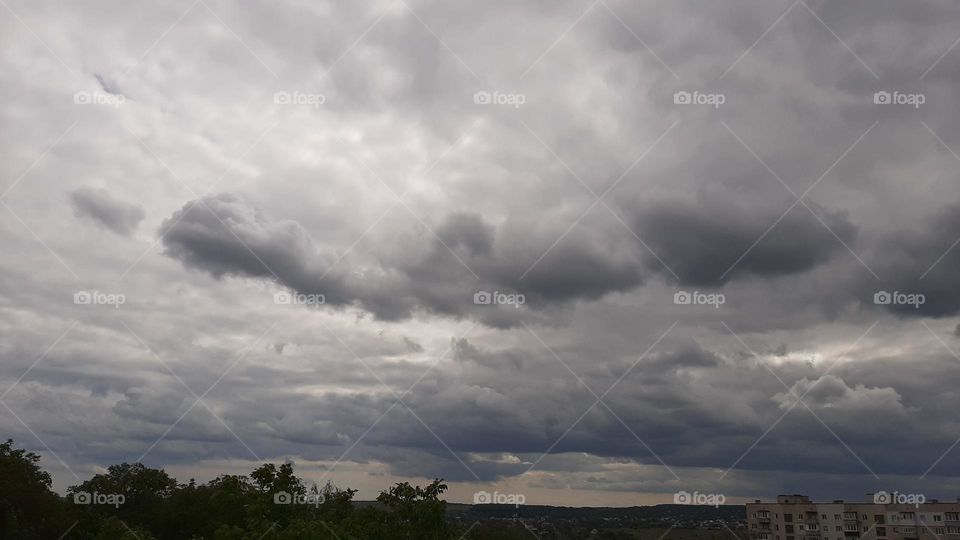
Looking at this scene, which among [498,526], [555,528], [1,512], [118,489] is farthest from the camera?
[555,528]

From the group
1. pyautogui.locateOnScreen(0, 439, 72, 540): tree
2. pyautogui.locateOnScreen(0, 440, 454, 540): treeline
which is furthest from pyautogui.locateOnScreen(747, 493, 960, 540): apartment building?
pyautogui.locateOnScreen(0, 439, 72, 540): tree

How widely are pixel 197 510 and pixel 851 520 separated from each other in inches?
4931

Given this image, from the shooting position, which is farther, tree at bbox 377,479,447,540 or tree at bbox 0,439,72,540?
tree at bbox 0,439,72,540

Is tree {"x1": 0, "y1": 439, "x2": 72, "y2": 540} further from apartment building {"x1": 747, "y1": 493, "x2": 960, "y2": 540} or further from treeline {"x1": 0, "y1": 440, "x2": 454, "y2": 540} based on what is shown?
apartment building {"x1": 747, "y1": 493, "x2": 960, "y2": 540}

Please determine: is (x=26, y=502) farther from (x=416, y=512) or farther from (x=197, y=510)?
(x=416, y=512)

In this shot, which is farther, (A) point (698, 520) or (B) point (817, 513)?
(A) point (698, 520)

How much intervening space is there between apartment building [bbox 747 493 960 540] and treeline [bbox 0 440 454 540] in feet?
302

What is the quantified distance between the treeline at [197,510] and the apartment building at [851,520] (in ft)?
302

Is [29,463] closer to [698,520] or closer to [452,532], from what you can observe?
[452,532]

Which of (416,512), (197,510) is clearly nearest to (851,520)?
(197,510)

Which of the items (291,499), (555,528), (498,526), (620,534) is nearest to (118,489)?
(498,526)

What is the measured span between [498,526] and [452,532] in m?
81.3

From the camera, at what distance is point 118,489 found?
81688 mm

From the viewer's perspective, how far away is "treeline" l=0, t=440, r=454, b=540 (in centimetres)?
2862
